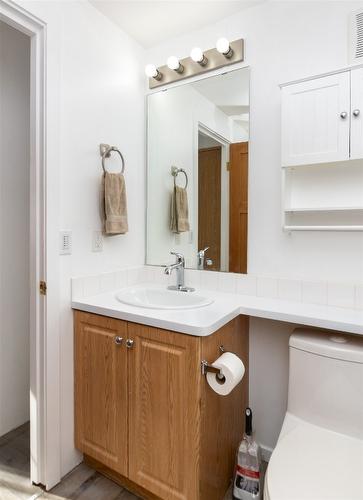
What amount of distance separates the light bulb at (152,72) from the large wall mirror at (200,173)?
0.10 metres

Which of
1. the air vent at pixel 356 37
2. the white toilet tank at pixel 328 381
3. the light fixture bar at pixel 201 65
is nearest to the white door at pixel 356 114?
the air vent at pixel 356 37

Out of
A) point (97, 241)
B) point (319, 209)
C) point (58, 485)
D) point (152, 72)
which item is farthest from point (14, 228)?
point (319, 209)

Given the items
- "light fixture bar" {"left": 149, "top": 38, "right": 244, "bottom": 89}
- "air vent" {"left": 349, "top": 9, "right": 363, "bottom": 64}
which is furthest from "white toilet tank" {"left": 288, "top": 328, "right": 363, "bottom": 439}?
"light fixture bar" {"left": 149, "top": 38, "right": 244, "bottom": 89}

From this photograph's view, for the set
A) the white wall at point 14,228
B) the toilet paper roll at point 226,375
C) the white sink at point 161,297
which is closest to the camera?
the toilet paper roll at point 226,375

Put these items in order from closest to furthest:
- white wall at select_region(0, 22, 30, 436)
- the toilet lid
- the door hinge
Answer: the toilet lid, the door hinge, white wall at select_region(0, 22, 30, 436)

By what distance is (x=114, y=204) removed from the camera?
1.73 meters

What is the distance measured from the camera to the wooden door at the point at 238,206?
1.72m

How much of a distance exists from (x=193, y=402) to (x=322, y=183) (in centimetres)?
116

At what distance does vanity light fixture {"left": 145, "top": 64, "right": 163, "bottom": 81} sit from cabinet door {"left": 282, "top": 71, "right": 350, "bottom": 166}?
0.86m

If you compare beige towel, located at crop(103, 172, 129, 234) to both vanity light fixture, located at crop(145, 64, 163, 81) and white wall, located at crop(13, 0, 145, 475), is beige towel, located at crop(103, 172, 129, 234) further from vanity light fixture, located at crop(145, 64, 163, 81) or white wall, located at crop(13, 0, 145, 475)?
vanity light fixture, located at crop(145, 64, 163, 81)

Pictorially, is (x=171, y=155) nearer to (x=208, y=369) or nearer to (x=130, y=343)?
(x=130, y=343)

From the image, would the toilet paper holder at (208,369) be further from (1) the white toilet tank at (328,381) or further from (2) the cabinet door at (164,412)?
(1) the white toilet tank at (328,381)

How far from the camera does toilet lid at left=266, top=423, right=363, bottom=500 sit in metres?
0.93

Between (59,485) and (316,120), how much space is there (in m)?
2.11
